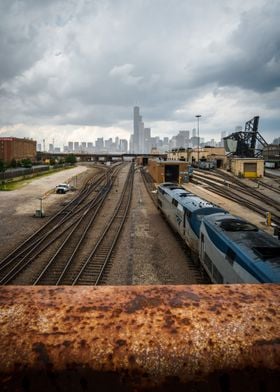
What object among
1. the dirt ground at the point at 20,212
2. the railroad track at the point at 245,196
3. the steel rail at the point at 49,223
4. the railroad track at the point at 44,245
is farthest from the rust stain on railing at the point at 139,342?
the railroad track at the point at 245,196

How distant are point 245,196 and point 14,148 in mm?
118181

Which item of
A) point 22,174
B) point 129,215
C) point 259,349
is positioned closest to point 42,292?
point 259,349

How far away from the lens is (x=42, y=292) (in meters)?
1.53

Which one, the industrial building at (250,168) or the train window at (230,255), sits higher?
the industrial building at (250,168)

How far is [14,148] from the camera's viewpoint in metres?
127

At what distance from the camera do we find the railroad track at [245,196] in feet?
97.0

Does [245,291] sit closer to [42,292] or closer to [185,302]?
[185,302]

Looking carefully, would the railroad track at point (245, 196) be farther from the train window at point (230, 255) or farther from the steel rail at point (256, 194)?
the train window at point (230, 255)

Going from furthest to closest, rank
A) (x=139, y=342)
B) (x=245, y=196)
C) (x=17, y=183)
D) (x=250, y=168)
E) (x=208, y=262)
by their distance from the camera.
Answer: (x=250, y=168)
(x=17, y=183)
(x=245, y=196)
(x=208, y=262)
(x=139, y=342)

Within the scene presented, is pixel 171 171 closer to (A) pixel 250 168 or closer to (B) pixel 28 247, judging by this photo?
(A) pixel 250 168

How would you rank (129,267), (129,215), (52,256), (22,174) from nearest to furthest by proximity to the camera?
1. (129,267)
2. (52,256)
3. (129,215)
4. (22,174)

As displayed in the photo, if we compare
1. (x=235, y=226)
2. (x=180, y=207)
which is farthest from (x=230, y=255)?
(x=180, y=207)

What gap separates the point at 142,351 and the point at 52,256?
1629 centimetres

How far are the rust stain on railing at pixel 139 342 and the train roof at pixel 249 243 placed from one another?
6.19 meters
